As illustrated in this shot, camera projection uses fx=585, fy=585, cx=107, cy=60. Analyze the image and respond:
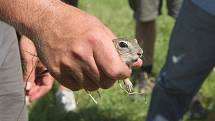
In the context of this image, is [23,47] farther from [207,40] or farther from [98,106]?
[98,106]

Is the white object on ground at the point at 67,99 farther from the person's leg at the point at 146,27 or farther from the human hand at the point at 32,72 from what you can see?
the human hand at the point at 32,72

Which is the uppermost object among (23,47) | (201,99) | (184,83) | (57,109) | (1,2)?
(1,2)

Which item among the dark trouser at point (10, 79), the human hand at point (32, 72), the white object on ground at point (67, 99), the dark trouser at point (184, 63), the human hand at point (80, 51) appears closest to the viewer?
the human hand at point (80, 51)

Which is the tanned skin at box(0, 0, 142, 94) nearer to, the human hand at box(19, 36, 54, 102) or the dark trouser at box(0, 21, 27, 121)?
the dark trouser at box(0, 21, 27, 121)

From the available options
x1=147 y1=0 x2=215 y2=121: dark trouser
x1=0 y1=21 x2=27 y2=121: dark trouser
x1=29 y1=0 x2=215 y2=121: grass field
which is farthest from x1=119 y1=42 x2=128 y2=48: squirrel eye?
x1=29 y1=0 x2=215 y2=121: grass field

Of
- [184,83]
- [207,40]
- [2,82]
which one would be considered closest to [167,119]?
[184,83]

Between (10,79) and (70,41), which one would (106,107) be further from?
(70,41)

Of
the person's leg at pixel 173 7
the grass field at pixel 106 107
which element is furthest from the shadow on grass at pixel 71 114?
the person's leg at pixel 173 7

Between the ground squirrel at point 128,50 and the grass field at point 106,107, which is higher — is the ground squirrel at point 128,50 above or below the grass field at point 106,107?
above
